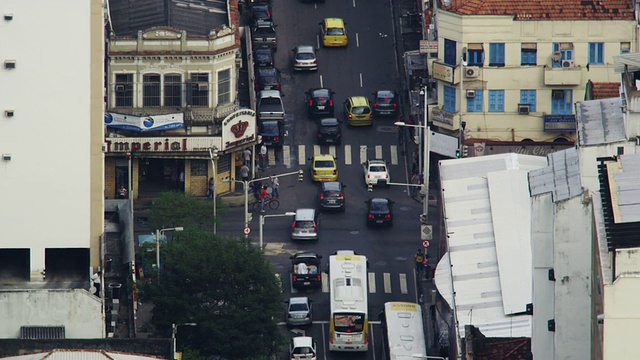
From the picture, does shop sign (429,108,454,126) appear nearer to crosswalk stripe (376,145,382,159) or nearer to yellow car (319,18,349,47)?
crosswalk stripe (376,145,382,159)

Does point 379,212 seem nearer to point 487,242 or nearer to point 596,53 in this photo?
point 487,242

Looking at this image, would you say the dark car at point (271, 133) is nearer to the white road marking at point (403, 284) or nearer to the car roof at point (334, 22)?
the car roof at point (334, 22)

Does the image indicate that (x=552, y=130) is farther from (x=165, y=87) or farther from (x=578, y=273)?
(x=578, y=273)

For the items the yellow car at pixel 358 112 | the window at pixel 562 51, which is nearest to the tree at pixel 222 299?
the yellow car at pixel 358 112

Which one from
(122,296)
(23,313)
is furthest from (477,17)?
(23,313)

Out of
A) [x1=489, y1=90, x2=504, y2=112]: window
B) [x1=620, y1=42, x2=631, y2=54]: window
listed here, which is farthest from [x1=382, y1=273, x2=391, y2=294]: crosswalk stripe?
[x1=620, y1=42, x2=631, y2=54]: window

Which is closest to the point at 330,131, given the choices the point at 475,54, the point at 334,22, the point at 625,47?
the point at 475,54
